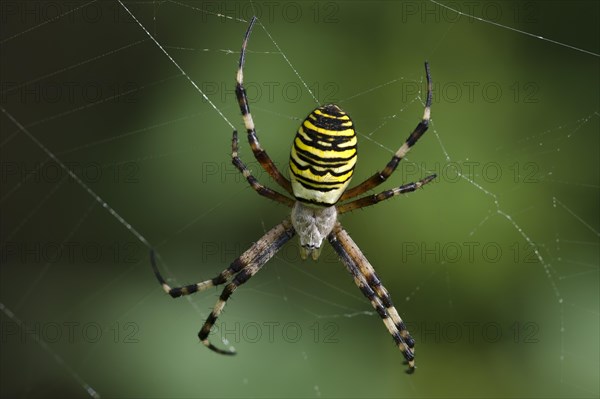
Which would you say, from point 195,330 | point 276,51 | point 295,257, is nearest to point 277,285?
point 295,257

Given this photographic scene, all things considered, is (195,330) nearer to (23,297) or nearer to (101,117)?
(23,297)

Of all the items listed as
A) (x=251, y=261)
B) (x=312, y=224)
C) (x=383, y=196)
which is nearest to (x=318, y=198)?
(x=383, y=196)

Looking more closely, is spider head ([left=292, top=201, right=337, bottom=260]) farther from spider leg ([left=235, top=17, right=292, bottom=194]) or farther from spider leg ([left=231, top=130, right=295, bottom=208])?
spider leg ([left=235, top=17, right=292, bottom=194])

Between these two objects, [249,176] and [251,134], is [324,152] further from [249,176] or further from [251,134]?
[249,176]

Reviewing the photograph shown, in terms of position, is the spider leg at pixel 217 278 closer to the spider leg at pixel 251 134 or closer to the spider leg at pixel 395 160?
the spider leg at pixel 251 134

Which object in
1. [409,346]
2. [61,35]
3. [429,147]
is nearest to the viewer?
[409,346]

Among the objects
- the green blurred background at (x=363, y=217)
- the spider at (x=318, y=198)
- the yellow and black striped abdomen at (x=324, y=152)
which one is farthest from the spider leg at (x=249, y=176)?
the green blurred background at (x=363, y=217)

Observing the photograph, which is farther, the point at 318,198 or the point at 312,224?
the point at 312,224
